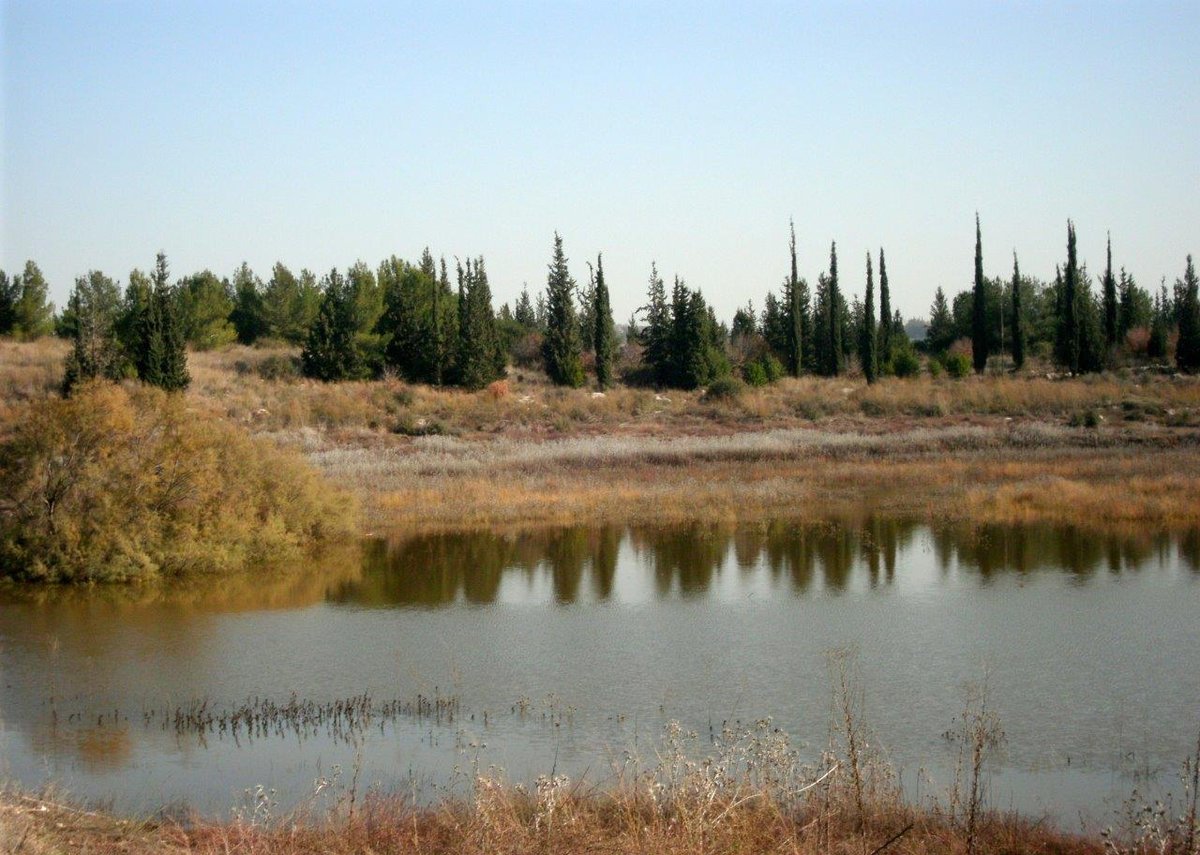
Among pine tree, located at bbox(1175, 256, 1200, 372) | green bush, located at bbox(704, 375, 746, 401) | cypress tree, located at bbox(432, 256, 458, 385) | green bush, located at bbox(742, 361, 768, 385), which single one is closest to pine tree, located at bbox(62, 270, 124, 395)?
cypress tree, located at bbox(432, 256, 458, 385)

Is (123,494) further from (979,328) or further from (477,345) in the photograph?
(979,328)

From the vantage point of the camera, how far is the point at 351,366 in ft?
163

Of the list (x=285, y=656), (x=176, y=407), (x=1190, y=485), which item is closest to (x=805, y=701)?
(x=285, y=656)

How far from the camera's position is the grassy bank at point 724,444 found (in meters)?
27.4

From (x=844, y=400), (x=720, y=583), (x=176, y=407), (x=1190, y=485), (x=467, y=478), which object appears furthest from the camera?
(x=844, y=400)

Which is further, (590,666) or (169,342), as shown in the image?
(169,342)

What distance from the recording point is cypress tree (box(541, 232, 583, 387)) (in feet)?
178

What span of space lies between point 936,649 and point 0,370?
39.8 meters

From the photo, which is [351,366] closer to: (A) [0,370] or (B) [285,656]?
(A) [0,370]

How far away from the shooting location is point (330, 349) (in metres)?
49.4

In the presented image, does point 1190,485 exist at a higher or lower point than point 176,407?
lower

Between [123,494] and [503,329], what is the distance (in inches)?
1887

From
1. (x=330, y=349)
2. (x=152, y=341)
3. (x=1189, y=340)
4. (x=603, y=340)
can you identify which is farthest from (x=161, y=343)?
(x=1189, y=340)

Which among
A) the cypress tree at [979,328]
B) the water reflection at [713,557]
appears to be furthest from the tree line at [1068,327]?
the water reflection at [713,557]
